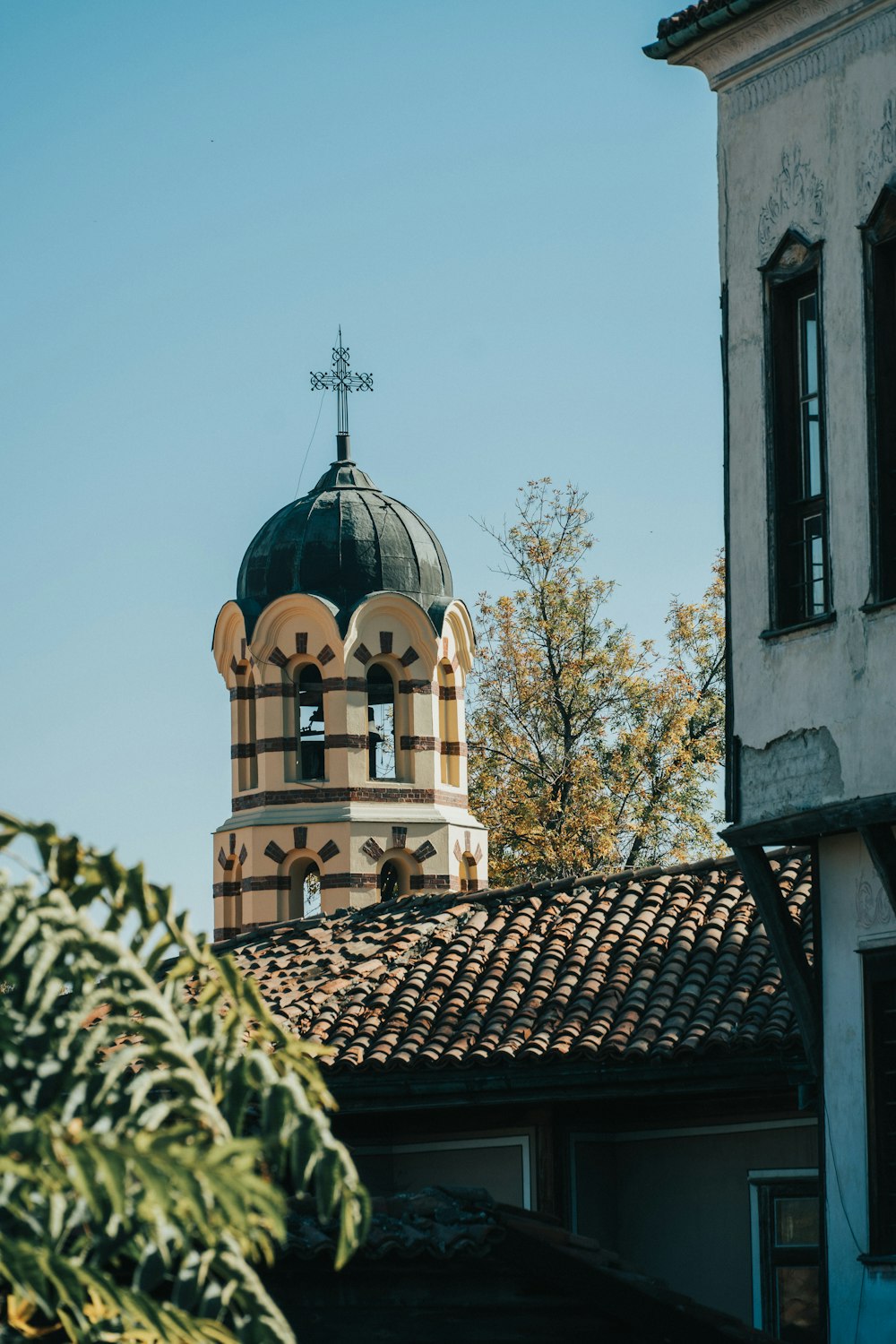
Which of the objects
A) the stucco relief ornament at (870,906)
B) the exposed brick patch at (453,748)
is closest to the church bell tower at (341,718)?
the exposed brick patch at (453,748)

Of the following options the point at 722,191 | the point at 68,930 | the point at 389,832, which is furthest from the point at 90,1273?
the point at 389,832

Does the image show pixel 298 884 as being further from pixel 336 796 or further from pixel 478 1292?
pixel 478 1292

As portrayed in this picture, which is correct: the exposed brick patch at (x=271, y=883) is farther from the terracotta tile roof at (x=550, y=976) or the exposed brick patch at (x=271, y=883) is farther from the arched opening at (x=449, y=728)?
the terracotta tile roof at (x=550, y=976)

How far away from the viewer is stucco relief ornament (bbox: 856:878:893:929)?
1148 centimetres

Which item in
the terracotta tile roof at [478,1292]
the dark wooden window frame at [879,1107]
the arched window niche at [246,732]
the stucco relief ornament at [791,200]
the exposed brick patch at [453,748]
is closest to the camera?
→ the terracotta tile roof at [478,1292]

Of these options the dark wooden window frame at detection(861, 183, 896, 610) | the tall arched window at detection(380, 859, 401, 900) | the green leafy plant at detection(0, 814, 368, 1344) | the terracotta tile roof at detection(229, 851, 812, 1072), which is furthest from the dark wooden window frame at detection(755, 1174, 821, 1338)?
the tall arched window at detection(380, 859, 401, 900)

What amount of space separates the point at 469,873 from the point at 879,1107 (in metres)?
22.3

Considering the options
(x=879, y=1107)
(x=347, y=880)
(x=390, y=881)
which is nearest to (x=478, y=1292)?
(x=879, y=1107)

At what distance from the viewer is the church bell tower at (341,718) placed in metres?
32.1

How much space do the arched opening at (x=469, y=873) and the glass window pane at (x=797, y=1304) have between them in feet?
64.9

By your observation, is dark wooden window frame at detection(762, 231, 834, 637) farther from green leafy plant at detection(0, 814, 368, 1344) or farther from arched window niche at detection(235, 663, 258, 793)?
arched window niche at detection(235, 663, 258, 793)

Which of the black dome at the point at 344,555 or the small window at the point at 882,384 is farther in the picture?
the black dome at the point at 344,555

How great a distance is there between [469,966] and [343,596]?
17.3m

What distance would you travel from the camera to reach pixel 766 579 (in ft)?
40.1
